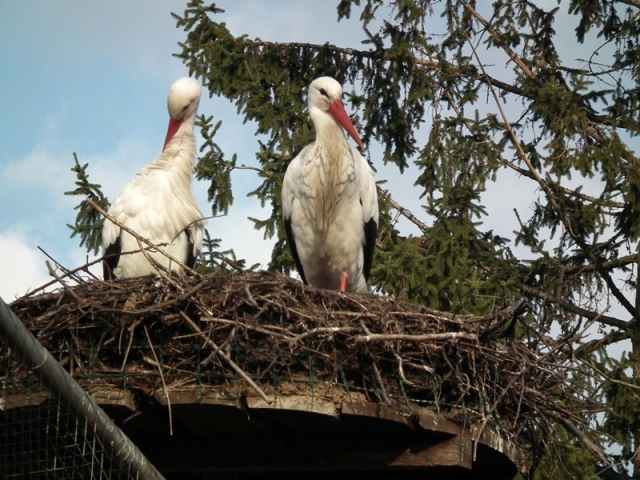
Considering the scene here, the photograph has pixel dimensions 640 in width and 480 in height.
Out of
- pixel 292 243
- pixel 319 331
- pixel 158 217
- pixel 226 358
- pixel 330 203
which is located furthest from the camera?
pixel 292 243

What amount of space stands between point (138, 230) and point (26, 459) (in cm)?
267

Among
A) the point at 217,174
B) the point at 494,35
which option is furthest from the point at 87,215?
the point at 494,35

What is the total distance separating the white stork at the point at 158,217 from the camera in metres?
7.67

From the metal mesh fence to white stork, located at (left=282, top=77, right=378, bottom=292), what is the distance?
3.11m

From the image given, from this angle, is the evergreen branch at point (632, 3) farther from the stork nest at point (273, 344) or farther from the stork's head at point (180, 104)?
the stork nest at point (273, 344)

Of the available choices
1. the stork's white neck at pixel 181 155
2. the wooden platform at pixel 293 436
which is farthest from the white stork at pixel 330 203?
the wooden platform at pixel 293 436

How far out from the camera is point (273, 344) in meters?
5.01

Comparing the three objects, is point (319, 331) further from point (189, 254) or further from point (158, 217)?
point (189, 254)

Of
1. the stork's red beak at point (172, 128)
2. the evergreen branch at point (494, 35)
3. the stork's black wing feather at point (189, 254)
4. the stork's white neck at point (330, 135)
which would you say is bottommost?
the stork's black wing feather at point (189, 254)

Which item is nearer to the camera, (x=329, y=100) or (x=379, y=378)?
(x=379, y=378)

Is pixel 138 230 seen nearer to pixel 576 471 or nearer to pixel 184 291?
pixel 184 291

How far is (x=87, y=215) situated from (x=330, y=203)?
126 inches

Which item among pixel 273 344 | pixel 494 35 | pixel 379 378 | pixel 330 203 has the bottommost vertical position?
pixel 379 378

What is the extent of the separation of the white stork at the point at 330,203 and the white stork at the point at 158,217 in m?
0.67
